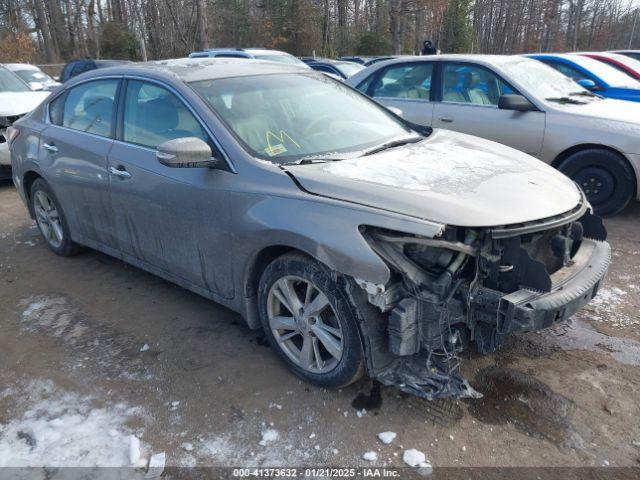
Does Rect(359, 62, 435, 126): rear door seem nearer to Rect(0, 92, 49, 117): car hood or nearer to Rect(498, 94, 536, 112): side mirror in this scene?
Rect(498, 94, 536, 112): side mirror

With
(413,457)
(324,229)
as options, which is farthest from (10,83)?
(413,457)

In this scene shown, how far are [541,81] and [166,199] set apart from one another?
16.0 ft

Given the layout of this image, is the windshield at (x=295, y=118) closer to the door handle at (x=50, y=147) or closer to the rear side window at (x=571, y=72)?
the door handle at (x=50, y=147)

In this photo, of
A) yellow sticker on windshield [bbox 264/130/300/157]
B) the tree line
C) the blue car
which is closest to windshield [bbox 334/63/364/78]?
the blue car

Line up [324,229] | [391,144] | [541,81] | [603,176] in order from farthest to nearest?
[541,81], [603,176], [391,144], [324,229]

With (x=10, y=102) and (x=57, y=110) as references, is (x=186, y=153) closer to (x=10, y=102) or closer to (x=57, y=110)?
(x=57, y=110)

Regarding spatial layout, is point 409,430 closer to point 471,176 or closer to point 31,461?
point 471,176

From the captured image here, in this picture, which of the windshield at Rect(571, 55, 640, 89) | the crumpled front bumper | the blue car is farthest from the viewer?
the windshield at Rect(571, 55, 640, 89)

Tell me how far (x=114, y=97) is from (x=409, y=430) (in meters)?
3.11

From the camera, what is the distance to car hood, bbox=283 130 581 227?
8.18ft

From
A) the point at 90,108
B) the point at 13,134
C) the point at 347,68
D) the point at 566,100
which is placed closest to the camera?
the point at 90,108

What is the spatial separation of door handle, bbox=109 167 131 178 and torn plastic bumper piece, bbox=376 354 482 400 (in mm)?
2216

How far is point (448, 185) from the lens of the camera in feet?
8.96

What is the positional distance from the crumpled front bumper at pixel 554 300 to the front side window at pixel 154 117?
1966 millimetres
